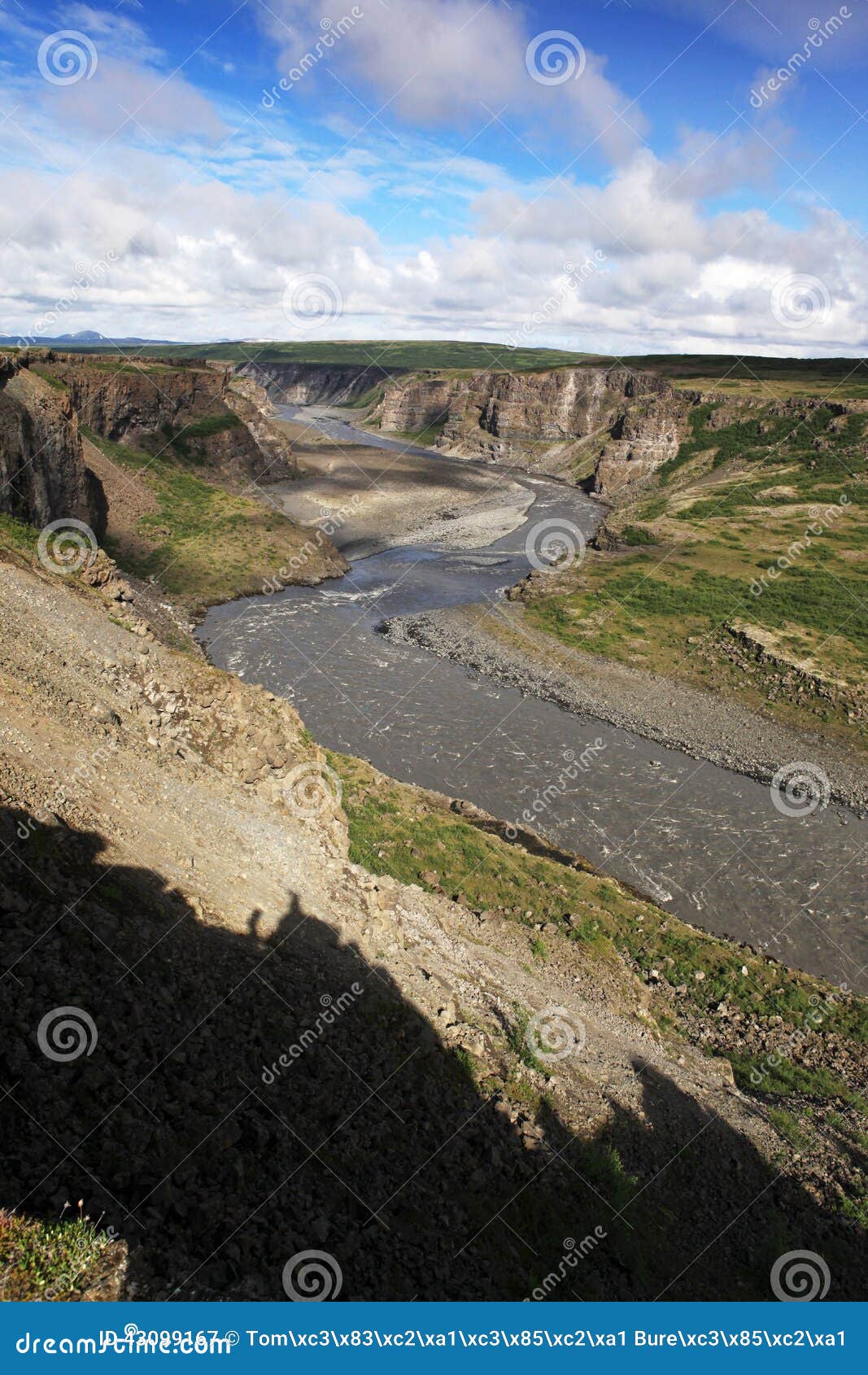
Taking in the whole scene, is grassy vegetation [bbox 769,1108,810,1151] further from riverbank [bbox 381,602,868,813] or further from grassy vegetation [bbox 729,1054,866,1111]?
riverbank [bbox 381,602,868,813]

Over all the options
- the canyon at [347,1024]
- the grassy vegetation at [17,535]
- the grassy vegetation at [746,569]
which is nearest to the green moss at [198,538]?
the grassy vegetation at [746,569]

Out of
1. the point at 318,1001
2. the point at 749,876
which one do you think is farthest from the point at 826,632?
the point at 318,1001

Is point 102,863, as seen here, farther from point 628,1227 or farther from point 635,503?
point 635,503

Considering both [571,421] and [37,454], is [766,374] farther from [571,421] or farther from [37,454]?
[37,454]

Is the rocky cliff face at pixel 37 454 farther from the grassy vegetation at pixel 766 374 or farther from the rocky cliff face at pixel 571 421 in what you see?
the grassy vegetation at pixel 766 374

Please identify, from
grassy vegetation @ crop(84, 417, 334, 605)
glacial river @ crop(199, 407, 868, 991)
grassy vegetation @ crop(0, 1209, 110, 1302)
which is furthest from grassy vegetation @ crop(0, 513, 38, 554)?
grassy vegetation @ crop(0, 1209, 110, 1302)

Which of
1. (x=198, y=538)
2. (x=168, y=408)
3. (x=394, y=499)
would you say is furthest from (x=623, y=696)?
(x=394, y=499)
